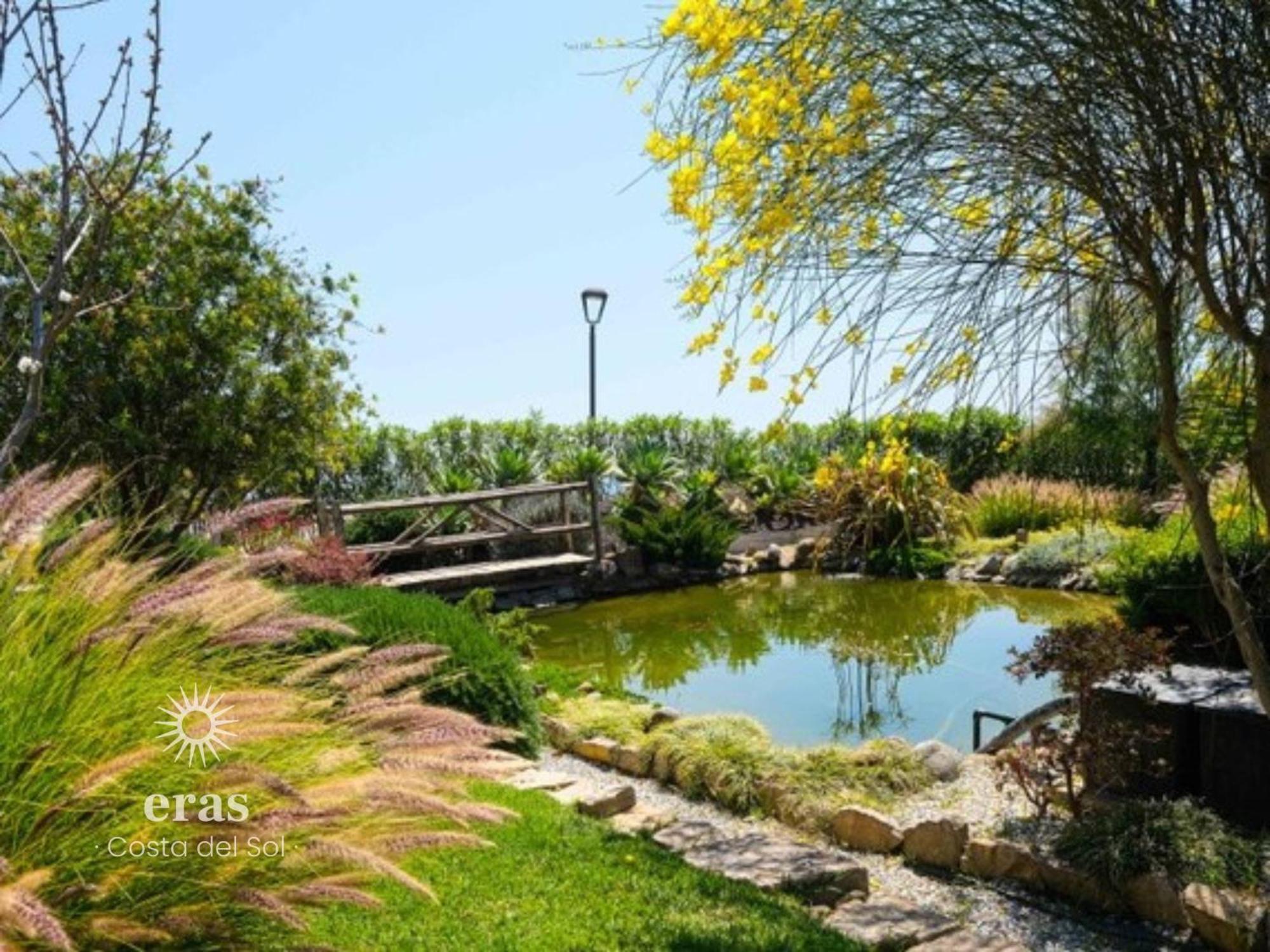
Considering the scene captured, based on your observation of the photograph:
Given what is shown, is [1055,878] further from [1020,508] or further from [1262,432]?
[1020,508]

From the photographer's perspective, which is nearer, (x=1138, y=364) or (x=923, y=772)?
(x=1138, y=364)

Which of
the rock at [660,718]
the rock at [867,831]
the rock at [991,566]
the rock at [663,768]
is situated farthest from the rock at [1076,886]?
the rock at [991,566]

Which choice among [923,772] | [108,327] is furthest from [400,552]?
[923,772]

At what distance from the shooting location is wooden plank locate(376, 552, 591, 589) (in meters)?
12.1

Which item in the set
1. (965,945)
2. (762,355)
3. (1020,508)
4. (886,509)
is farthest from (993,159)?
(1020,508)

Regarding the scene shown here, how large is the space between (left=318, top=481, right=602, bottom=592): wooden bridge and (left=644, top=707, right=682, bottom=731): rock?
17.3 ft

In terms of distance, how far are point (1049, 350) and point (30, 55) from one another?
2.94 metres

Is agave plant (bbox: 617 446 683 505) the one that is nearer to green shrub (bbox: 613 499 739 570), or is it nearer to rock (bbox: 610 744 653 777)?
green shrub (bbox: 613 499 739 570)

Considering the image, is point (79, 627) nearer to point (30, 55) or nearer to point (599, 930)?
point (599, 930)

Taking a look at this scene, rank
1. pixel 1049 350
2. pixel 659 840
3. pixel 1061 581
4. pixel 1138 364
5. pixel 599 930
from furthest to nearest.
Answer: pixel 1061 581 → pixel 659 840 → pixel 1138 364 → pixel 1049 350 → pixel 599 930

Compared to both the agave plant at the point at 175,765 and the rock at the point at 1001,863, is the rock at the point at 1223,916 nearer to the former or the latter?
the rock at the point at 1001,863

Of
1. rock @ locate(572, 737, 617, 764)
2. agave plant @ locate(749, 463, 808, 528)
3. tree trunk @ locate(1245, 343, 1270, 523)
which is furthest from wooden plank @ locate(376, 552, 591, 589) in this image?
tree trunk @ locate(1245, 343, 1270, 523)

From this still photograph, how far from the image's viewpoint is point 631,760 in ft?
19.9

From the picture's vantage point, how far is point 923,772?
5754mm
